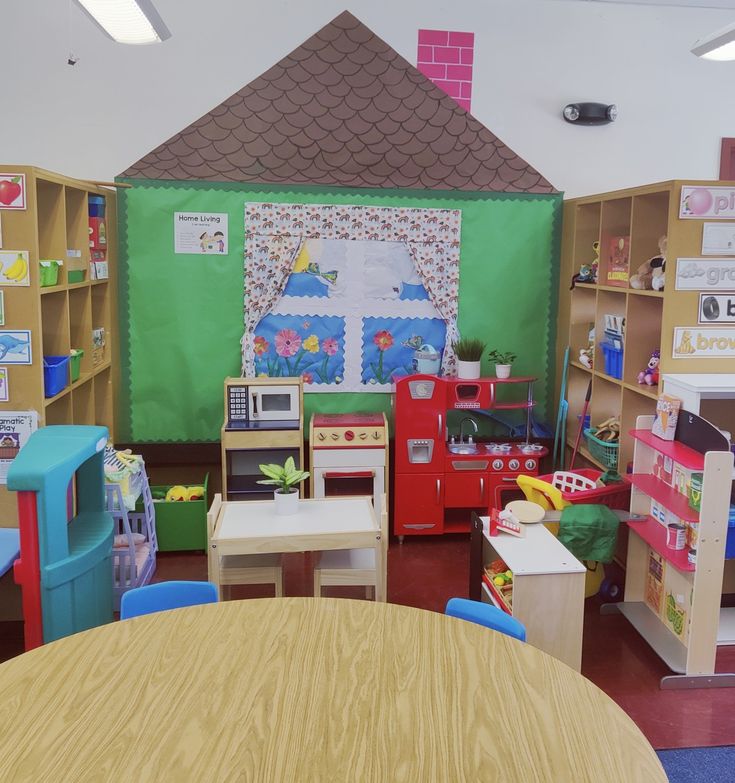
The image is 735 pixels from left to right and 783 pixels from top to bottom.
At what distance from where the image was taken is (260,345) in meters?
5.88

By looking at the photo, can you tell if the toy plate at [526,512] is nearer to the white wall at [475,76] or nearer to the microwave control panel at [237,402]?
the microwave control panel at [237,402]

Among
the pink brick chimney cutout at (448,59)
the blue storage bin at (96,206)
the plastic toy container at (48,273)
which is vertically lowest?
the plastic toy container at (48,273)

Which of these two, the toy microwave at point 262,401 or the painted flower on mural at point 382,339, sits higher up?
the painted flower on mural at point 382,339

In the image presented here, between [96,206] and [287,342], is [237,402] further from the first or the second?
[96,206]

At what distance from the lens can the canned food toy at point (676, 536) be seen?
403 centimetres

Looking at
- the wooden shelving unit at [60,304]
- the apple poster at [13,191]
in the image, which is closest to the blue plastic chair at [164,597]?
the wooden shelving unit at [60,304]

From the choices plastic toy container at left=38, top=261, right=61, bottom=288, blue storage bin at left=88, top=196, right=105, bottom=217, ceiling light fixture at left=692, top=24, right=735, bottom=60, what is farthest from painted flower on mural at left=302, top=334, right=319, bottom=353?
ceiling light fixture at left=692, top=24, right=735, bottom=60

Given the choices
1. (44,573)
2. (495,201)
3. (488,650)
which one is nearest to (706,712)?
(488,650)

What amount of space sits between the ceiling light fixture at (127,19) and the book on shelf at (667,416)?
2.93 metres

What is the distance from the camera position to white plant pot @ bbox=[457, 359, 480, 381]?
18.9 ft

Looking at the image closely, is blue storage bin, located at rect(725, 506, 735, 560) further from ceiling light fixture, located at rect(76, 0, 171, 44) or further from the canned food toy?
ceiling light fixture, located at rect(76, 0, 171, 44)

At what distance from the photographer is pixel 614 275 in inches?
198

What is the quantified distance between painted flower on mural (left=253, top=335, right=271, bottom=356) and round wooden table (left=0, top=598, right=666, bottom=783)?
3211 millimetres

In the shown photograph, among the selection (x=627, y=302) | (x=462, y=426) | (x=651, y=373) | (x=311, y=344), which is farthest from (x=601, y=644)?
(x=311, y=344)
